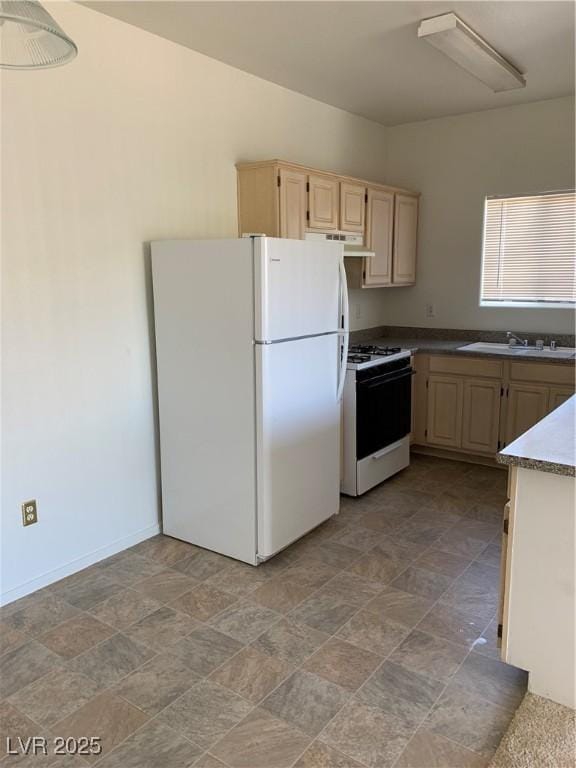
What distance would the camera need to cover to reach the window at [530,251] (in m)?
4.27

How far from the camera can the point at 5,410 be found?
99.3 inches

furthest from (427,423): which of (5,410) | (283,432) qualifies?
(5,410)

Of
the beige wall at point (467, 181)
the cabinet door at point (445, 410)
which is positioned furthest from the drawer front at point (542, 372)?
the beige wall at point (467, 181)

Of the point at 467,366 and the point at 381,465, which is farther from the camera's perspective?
the point at 467,366

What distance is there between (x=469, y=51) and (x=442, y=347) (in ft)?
6.74

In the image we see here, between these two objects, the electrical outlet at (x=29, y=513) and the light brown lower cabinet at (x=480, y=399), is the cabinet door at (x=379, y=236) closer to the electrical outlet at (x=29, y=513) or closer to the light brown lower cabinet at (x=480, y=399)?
the light brown lower cabinet at (x=480, y=399)

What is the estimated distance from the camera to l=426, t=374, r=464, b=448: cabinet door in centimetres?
437

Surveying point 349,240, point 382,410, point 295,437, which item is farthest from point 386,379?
point 295,437

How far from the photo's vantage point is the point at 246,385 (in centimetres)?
280

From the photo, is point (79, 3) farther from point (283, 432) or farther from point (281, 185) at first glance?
point (283, 432)

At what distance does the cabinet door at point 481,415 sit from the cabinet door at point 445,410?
0.05 meters

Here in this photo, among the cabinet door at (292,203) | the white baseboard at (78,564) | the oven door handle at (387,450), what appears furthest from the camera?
the oven door handle at (387,450)

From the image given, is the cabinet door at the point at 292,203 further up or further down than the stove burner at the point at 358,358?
further up

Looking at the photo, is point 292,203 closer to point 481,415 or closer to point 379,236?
point 379,236
